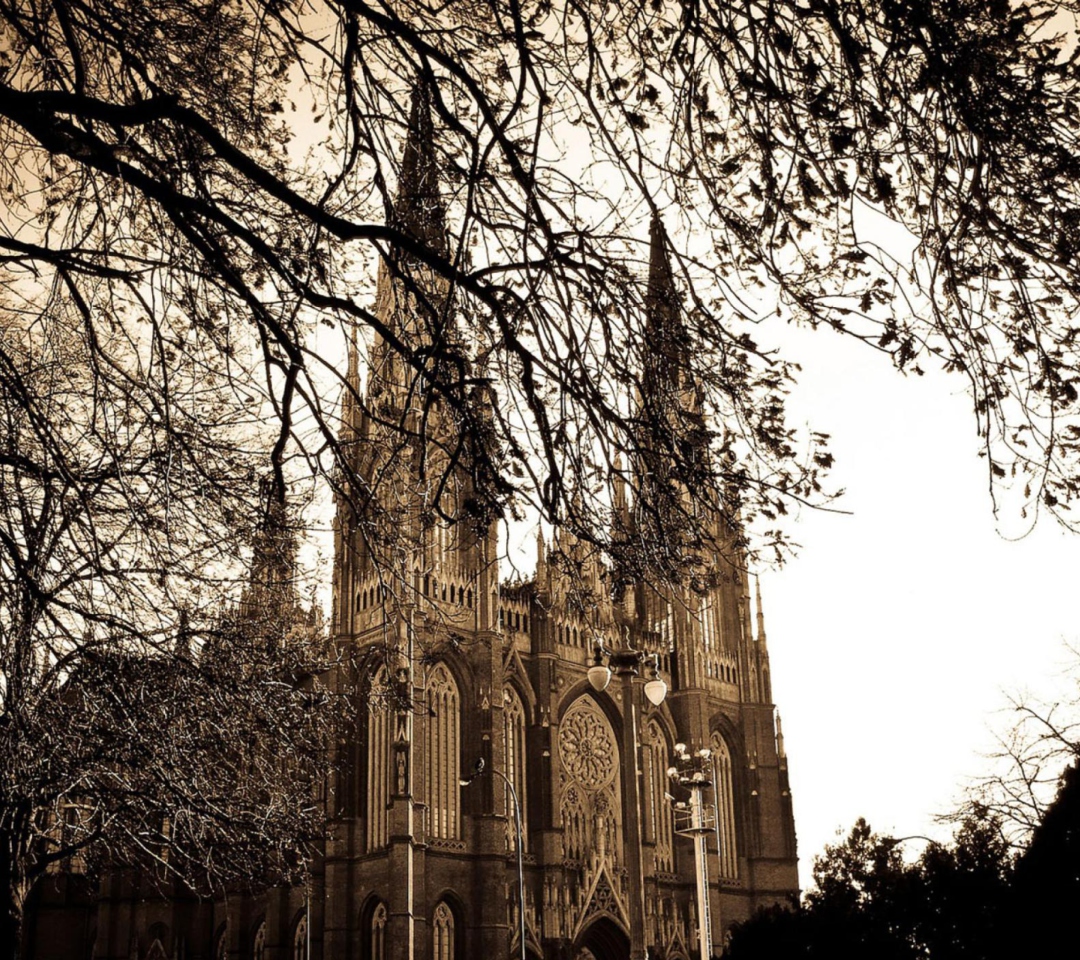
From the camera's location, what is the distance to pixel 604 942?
40.6m

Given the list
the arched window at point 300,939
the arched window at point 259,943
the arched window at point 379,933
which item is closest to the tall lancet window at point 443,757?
the arched window at point 379,933

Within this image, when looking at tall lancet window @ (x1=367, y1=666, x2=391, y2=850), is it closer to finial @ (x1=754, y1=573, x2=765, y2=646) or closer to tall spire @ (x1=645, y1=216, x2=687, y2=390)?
finial @ (x1=754, y1=573, x2=765, y2=646)

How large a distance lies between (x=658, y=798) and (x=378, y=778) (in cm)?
1102

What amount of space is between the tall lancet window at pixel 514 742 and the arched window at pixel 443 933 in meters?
3.53

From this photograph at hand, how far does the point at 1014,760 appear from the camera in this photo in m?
24.7

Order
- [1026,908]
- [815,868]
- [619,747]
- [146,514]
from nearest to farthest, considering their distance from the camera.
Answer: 1. [146,514]
2. [1026,908]
3. [815,868]
4. [619,747]

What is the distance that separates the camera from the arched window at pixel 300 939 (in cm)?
3712

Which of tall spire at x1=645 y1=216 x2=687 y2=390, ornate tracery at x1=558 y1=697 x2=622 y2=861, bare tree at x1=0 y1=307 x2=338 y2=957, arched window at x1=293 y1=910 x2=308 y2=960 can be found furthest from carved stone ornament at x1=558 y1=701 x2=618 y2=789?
tall spire at x1=645 y1=216 x2=687 y2=390

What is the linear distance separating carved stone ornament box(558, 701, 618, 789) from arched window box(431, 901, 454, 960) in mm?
6861

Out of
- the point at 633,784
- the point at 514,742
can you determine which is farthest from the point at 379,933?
the point at 633,784

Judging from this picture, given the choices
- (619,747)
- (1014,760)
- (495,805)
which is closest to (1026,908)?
(1014,760)

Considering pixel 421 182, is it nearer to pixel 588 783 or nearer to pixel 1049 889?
pixel 1049 889

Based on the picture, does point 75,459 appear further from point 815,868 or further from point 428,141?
point 815,868

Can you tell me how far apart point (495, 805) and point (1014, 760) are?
55.3ft
